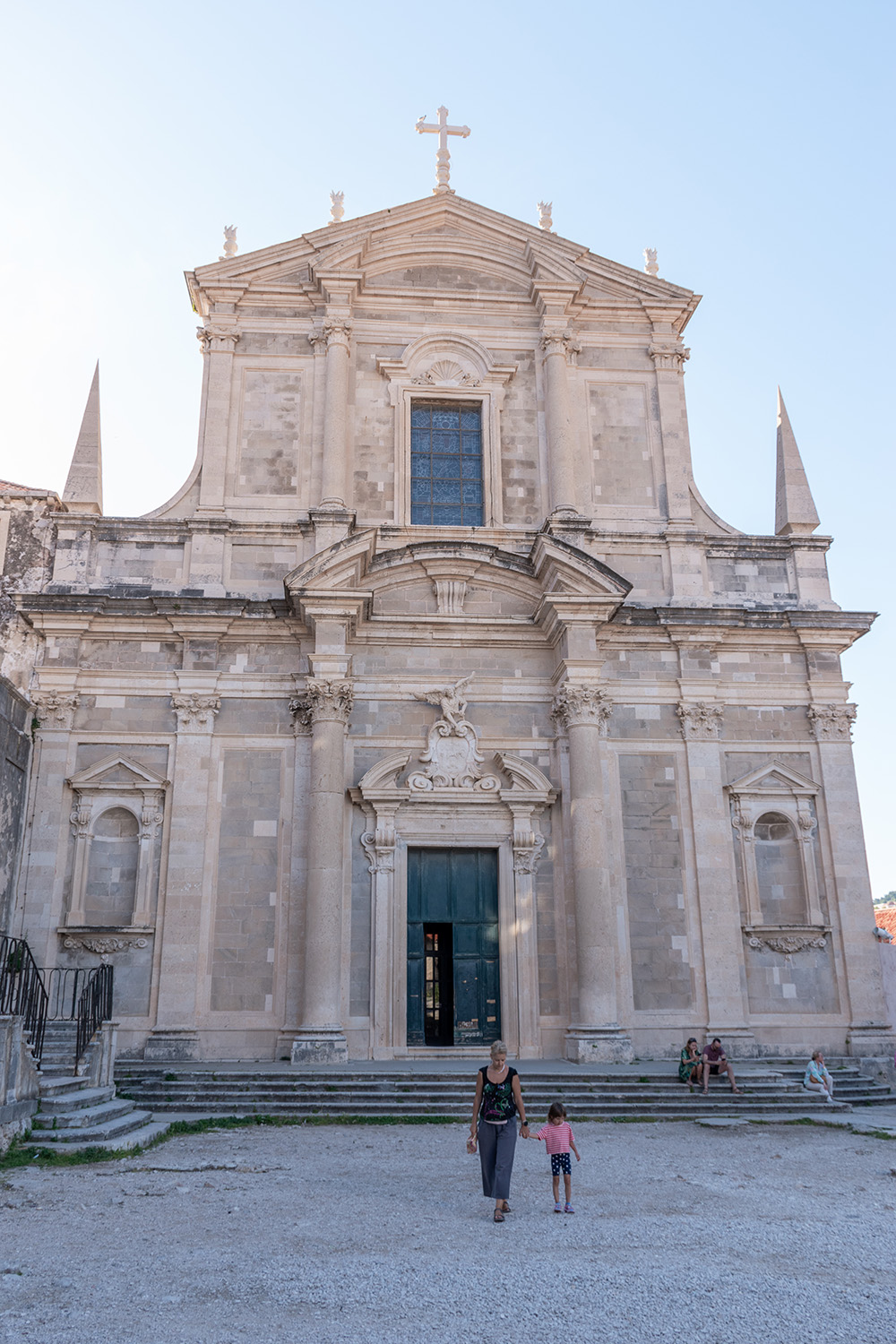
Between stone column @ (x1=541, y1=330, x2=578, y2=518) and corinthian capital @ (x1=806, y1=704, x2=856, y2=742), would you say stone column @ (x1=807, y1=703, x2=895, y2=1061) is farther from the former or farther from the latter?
stone column @ (x1=541, y1=330, x2=578, y2=518)

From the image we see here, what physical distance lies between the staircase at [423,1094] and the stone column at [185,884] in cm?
70

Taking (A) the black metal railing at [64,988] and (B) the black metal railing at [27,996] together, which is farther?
(A) the black metal railing at [64,988]

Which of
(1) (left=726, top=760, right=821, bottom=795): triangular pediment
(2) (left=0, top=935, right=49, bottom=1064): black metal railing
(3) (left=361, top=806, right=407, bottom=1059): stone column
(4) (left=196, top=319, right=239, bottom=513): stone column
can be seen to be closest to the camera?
(2) (left=0, top=935, right=49, bottom=1064): black metal railing

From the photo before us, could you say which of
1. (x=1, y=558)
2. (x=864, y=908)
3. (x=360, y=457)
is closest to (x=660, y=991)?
(x=864, y=908)

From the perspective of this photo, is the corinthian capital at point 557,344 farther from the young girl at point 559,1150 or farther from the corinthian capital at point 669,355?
the young girl at point 559,1150

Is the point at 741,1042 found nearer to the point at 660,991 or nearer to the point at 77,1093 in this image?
the point at 660,991

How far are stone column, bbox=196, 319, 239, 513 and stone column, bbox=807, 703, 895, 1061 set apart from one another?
32.4 feet

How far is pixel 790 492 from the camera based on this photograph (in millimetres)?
17609

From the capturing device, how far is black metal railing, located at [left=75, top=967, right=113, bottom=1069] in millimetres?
12031

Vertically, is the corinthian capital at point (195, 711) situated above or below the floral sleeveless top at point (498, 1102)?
above

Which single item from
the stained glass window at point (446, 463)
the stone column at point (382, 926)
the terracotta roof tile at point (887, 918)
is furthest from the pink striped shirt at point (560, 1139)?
the terracotta roof tile at point (887, 918)

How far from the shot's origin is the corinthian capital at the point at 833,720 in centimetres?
1638

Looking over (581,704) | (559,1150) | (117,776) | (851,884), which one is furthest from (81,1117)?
(851,884)

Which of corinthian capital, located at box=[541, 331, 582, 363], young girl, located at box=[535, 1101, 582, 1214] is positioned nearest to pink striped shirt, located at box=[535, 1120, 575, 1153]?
young girl, located at box=[535, 1101, 582, 1214]
